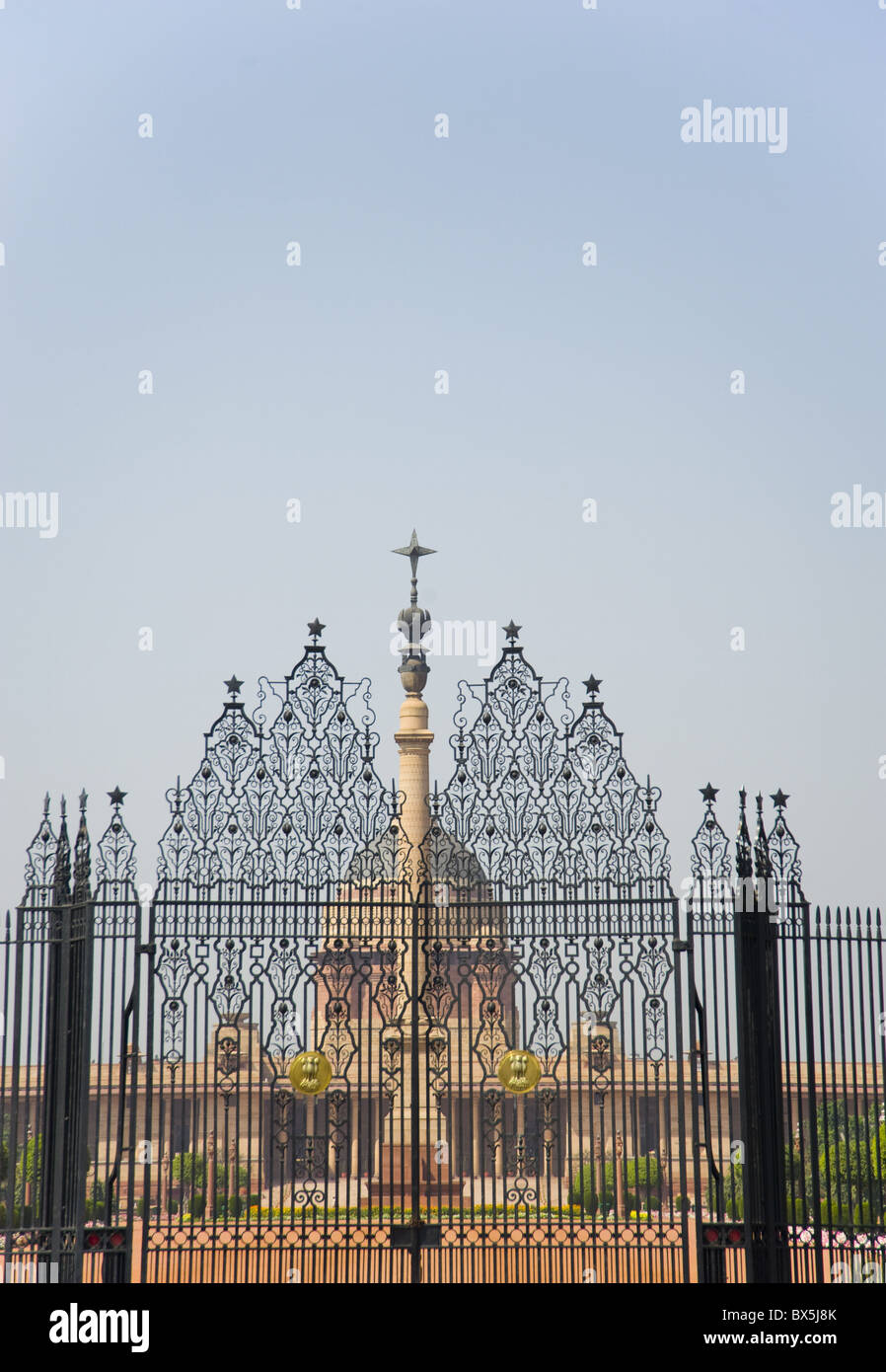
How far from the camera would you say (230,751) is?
1201cm

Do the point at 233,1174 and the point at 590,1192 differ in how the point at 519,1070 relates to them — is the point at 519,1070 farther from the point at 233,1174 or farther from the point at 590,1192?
the point at 233,1174

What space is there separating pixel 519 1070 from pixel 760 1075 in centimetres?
207

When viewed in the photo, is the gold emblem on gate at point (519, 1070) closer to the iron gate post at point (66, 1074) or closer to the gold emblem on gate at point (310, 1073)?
the gold emblem on gate at point (310, 1073)

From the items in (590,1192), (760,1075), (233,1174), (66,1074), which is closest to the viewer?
(66,1074)

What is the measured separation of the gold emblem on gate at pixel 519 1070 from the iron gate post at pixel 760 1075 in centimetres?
179

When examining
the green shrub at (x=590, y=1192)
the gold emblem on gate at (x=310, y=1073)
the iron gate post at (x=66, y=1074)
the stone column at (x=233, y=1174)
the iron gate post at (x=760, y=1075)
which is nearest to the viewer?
the iron gate post at (x=66, y=1074)

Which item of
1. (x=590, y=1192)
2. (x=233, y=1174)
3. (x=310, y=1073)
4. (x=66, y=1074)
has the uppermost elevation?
(x=66, y=1074)

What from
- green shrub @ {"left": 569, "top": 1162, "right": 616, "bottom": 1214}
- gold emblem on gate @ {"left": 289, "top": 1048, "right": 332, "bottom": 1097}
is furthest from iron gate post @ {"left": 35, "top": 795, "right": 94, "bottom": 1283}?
green shrub @ {"left": 569, "top": 1162, "right": 616, "bottom": 1214}

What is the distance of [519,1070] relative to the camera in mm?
11602

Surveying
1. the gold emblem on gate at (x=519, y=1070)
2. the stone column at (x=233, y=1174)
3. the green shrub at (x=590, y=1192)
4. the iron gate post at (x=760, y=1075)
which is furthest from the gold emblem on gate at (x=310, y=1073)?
the iron gate post at (x=760, y=1075)

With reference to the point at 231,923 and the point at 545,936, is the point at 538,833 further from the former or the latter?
the point at 231,923

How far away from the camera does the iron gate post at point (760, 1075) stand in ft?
35.6

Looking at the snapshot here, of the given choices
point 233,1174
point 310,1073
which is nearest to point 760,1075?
point 310,1073

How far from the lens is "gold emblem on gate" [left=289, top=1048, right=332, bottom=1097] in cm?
1152
